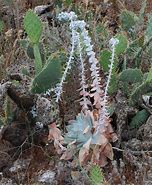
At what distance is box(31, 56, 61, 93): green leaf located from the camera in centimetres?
245

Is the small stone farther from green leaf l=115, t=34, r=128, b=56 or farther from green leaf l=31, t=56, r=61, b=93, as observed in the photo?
green leaf l=115, t=34, r=128, b=56

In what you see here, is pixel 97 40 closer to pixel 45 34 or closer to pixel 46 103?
pixel 45 34

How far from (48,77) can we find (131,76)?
39 centimetres

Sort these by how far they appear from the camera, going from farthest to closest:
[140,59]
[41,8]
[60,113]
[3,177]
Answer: [41,8]
[140,59]
[60,113]
[3,177]

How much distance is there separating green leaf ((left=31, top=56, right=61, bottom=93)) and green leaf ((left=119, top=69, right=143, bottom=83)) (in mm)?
301

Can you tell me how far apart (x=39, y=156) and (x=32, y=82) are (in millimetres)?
343

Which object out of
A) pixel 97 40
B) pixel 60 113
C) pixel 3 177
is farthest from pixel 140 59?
pixel 3 177

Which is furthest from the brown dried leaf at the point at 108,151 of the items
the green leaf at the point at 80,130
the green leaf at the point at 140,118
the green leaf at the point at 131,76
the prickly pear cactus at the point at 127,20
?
the prickly pear cactus at the point at 127,20

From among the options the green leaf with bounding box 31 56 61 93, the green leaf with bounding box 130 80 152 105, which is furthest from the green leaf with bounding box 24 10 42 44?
the green leaf with bounding box 130 80 152 105

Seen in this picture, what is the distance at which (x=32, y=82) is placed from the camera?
100.0 inches

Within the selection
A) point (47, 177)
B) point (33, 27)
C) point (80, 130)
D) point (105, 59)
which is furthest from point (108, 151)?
point (33, 27)

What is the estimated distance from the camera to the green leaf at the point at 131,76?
2.57m

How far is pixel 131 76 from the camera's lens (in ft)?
8.50

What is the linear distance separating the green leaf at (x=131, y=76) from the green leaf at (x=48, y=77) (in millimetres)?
301
